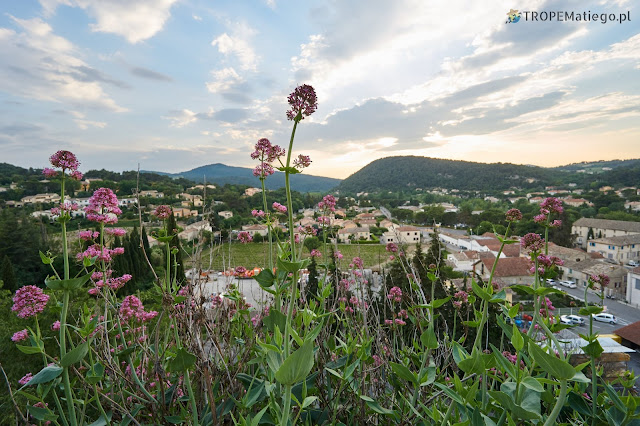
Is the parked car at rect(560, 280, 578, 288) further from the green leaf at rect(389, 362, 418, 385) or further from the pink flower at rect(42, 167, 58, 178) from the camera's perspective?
the pink flower at rect(42, 167, 58, 178)

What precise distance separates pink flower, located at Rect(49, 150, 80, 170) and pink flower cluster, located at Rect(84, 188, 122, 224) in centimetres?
28

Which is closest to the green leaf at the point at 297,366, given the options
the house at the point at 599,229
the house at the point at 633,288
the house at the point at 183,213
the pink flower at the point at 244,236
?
the pink flower at the point at 244,236

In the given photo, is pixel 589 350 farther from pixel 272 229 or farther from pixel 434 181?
pixel 434 181

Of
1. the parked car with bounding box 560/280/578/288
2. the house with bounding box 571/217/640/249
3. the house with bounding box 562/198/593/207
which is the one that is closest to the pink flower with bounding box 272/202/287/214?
the parked car with bounding box 560/280/578/288

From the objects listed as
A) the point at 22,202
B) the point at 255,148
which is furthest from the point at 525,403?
the point at 22,202

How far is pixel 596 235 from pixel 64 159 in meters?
61.8

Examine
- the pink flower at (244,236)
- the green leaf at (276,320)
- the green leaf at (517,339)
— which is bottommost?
the green leaf at (517,339)

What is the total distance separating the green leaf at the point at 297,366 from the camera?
100 cm

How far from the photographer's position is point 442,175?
13700 centimetres

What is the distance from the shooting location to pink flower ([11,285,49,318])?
1.86 m

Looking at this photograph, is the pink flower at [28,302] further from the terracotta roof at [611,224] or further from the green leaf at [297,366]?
the terracotta roof at [611,224]

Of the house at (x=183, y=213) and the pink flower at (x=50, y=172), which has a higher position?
the pink flower at (x=50, y=172)

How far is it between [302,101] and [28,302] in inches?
80.3

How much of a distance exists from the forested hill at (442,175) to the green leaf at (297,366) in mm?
126181
